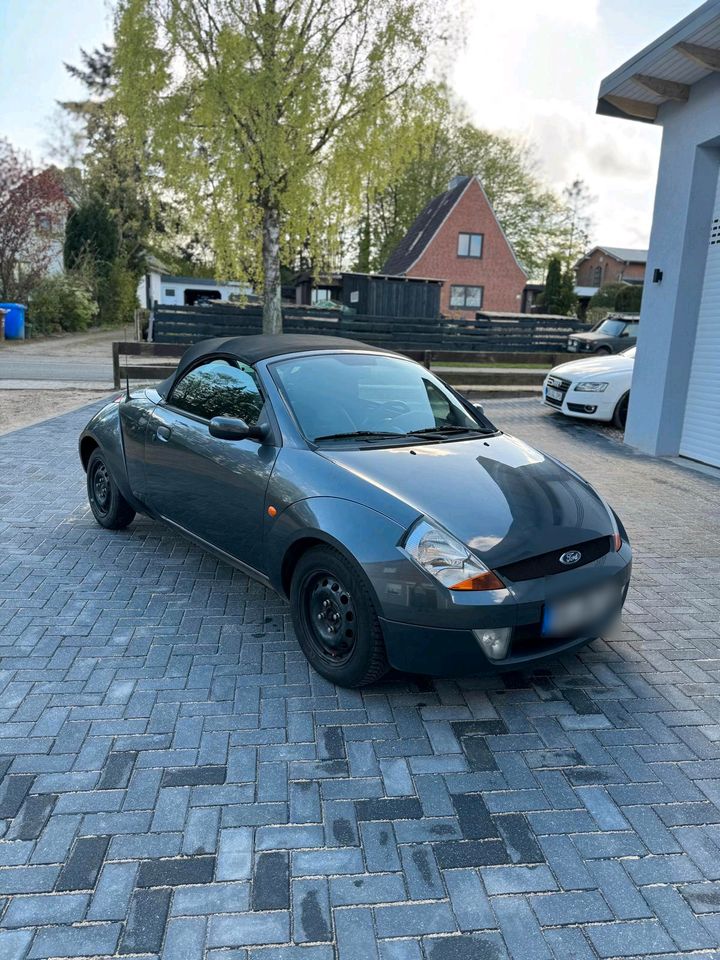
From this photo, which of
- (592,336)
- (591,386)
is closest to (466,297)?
(592,336)

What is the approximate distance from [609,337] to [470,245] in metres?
21.1

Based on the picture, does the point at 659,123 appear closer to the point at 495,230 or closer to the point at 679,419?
the point at 679,419

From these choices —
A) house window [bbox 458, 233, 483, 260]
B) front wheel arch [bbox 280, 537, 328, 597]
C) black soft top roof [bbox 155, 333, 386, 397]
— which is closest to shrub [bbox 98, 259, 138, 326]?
house window [bbox 458, 233, 483, 260]

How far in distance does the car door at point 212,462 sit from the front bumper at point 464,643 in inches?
41.1

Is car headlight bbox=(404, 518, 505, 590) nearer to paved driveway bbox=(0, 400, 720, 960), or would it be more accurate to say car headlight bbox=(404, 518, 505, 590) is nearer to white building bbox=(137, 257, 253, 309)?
paved driveway bbox=(0, 400, 720, 960)

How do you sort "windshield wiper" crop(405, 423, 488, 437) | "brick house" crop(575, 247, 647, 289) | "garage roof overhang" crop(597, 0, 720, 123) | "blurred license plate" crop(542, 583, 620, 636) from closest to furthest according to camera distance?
"blurred license plate" crop(542, 583, 620, 636) < "windshield wiper" crop(405, 423, 488, 437) < "garage roof overhang" crop(597, 0, 720, 123) < "brick house" crop(575, 247, 647, 289)

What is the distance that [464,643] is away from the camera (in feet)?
9.81

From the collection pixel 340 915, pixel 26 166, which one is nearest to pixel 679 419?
pixel 340 915

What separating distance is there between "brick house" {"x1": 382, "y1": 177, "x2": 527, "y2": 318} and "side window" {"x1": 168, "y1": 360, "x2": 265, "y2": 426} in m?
35.1

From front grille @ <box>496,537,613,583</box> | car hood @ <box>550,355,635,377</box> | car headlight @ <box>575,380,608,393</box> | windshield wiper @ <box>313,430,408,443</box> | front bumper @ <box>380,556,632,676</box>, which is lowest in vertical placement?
front bumper @ <box>380,556,632,676</box>

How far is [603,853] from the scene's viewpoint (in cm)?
241

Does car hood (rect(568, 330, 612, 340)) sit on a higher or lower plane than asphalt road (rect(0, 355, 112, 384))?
higher

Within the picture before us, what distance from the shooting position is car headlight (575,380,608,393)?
1145cm

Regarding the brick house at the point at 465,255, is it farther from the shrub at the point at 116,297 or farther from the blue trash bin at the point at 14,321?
the blue trash bin at the point at 14,321
